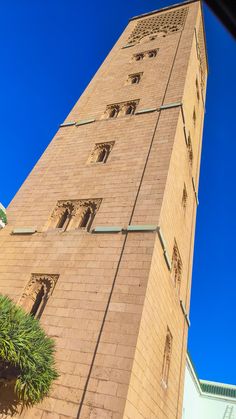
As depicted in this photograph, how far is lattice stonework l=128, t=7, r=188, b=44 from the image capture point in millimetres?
21223

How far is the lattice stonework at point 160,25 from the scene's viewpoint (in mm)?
21223

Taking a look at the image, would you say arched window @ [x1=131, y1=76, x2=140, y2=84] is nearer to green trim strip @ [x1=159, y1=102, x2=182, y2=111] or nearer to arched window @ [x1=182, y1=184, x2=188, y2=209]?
green trim strip @ [x1=159, y1=102, x2=182, y2=111]

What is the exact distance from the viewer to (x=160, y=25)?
22.3 metres

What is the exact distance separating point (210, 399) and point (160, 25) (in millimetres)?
25670

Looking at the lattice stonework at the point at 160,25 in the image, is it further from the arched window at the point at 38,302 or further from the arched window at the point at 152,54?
the arched window at the point at 38,302

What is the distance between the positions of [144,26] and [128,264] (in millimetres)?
21013

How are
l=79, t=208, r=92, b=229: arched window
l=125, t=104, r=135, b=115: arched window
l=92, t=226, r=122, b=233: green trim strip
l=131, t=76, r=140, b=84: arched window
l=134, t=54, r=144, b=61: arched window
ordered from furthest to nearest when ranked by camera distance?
l=134, t=54, r=144, b=61: arched window < l=131, t=76, r=140, b=84: arched window < l=125, t=104, r=135, b=115: arched window < l=79, t=208, r=92, b=229: arched window < l=92, t=226, r=122, b=233: green trim strip

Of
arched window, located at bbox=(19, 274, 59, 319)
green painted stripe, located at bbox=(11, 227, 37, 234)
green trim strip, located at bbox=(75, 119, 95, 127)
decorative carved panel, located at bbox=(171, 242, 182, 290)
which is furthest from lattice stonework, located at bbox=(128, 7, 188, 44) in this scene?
arched window, located at bbox=(19, 274, 59, 319)

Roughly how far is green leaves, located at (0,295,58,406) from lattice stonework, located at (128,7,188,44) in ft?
66.0

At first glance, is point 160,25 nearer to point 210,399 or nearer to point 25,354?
point 25,354

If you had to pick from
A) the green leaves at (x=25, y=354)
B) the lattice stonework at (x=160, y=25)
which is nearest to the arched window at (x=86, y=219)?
the green leaves at (x=25, y=354)

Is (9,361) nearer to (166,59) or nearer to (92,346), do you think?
(92,346)

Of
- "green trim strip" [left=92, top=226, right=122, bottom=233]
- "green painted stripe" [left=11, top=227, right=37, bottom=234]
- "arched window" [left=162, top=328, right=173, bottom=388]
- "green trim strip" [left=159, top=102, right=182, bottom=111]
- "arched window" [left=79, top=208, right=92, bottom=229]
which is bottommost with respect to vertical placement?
"arched window" [left=162, top=328, right=173, bottom=388]

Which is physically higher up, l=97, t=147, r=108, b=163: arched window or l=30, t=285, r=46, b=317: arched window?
l=97, t=147, r=108, b=163: arched window
